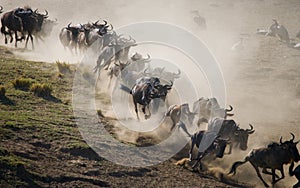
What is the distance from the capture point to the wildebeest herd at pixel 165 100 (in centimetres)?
1440

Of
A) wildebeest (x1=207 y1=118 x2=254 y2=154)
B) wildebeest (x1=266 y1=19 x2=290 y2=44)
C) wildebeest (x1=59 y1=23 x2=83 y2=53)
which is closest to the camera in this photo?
wildebeest (x1=207 y1=118 x2=254 y2=154)

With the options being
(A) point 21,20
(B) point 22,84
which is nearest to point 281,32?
(A) point 21,20

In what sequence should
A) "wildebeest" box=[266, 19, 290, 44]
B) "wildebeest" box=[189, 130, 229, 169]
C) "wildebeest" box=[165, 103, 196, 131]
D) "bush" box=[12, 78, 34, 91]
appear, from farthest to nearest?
"wildebeest" box=[266, 19, 290, 44]
"bush" box=[12, 78, 34, 91]
"wildebeest" box=[165, 103, 196, 131]
"wildebeest" box=[189, 130, 229, 169]

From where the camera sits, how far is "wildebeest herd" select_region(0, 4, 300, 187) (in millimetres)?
14398

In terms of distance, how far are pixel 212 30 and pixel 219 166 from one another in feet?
96.5

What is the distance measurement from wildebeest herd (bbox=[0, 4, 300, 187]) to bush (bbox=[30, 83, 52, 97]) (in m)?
3.01

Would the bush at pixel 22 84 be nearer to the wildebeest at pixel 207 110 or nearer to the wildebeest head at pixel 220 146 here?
the wildebeest at pixel 207 110

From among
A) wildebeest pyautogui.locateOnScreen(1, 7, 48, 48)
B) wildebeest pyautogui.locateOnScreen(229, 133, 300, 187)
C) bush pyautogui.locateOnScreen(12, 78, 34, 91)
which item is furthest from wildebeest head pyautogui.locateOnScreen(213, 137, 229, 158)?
wildebeest pyautogui.locateOnScreen(1, 7, 48, 48)

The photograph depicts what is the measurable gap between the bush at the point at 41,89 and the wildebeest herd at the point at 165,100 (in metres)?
3.01

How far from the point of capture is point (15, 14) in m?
25.9

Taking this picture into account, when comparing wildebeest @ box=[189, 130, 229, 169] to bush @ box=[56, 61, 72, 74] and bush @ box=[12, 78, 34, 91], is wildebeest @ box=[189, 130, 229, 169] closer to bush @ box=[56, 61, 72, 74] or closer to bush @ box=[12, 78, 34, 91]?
bush @ box=[12, 78, 34, 91]

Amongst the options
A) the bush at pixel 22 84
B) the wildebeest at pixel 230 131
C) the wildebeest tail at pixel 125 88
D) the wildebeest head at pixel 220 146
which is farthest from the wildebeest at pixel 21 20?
the wildebeest head at pixel 220 146

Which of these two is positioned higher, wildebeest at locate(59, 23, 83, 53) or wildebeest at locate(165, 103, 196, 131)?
wildebeest at locate(59, 23, 83, 53)

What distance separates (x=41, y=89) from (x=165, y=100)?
481 cm
